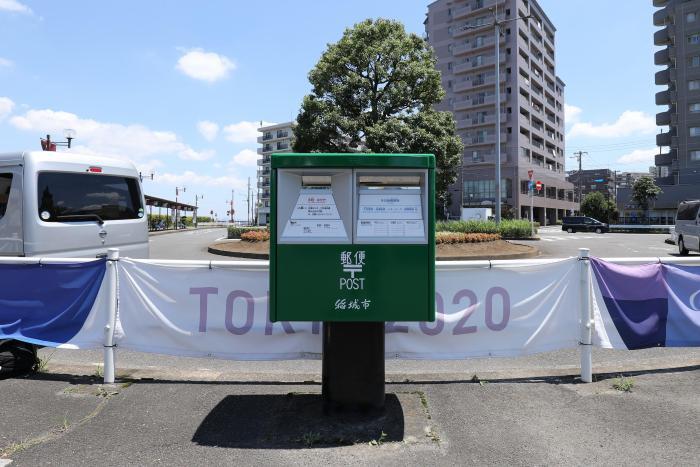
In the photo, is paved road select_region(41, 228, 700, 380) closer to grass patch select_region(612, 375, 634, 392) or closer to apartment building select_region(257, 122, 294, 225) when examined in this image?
grass patch select_region(612, 375, 634, 392)

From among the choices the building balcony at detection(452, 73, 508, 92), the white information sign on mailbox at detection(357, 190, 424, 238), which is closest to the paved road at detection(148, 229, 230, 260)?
the white information sign on mailbox at detection(357, 190, 424, 238)

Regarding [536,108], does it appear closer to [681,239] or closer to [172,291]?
[681,239]

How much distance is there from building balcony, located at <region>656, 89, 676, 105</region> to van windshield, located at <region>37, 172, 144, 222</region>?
72.4 meters

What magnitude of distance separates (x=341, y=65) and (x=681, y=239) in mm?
17112

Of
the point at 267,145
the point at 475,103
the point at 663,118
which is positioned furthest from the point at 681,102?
the point at 267,145

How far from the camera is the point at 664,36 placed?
209ft

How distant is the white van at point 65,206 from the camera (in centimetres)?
626

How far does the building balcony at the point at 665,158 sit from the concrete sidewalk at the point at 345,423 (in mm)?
70716

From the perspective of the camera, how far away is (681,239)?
19594 mm

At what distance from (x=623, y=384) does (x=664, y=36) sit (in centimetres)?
7707

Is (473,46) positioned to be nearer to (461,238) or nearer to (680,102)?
(680,102)

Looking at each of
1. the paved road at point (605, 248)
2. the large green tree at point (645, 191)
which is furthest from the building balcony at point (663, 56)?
the paved road at point (605, 248)

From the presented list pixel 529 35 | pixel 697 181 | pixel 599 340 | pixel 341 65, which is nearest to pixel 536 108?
pixel 529 35

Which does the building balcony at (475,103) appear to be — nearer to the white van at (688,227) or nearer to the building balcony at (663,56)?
the building balcony at (663,56)
